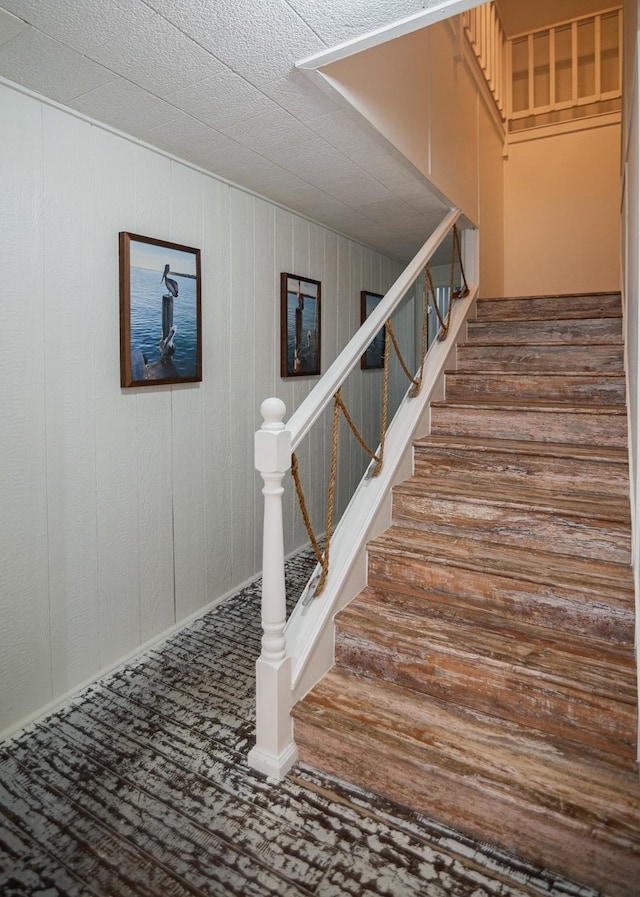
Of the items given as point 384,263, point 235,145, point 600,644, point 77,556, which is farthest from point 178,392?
point 384,263

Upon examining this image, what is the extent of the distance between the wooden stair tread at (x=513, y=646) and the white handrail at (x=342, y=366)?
0.72m

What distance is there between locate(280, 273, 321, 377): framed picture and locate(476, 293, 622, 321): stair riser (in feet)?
3.46

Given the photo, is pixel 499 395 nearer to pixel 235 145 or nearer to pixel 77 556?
pixel 235 145

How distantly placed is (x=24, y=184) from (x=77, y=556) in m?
1.31

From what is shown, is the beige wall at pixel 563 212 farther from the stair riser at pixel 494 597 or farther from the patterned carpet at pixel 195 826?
the patterned carpet at pixel 195 826

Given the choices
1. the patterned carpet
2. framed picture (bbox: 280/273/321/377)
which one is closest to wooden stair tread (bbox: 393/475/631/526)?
the patterned carpet

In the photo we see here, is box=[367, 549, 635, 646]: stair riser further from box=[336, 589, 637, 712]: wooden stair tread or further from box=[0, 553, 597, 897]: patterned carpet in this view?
box=[0, 553, 597, 897]: patterned carpet

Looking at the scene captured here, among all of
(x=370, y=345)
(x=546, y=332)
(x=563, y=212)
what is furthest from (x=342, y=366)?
(x=563, y=212)

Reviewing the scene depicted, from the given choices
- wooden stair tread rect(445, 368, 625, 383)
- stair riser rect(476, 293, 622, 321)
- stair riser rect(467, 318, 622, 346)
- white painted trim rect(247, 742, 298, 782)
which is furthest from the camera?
stair riser rect(476, 293, 622, 321)

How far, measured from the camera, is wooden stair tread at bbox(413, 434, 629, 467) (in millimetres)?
2209

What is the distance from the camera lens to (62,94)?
184 centimetres

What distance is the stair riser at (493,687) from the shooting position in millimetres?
1525

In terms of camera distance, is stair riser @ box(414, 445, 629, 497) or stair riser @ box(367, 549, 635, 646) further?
stair riser @ box(414, 445, 629, 497)

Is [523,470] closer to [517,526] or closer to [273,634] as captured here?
[517,526]
